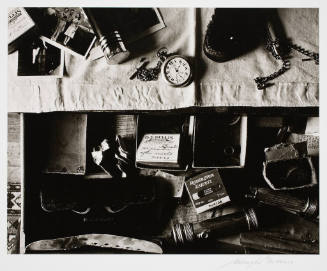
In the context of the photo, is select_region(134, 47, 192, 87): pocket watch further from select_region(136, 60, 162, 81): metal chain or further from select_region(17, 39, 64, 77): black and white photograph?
select_region(17, 39, 64, 77): black and white photograph

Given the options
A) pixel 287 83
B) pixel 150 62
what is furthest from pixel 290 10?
pixel 150 62

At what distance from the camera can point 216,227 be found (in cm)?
164

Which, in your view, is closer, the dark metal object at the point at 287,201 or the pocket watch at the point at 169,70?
the pocket watch at the point at 169,70

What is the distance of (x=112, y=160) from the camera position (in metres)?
1.63

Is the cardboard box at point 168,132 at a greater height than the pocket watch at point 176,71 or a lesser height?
lesser

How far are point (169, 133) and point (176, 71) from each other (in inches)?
15.2

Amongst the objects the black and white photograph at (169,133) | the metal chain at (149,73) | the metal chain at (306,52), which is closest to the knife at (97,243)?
the black and white photograph at (169,133)

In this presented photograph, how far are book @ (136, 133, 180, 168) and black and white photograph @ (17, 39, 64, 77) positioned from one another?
53cm

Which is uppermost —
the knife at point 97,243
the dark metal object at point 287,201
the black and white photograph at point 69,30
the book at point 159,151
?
the black and white photograph at point 69,30

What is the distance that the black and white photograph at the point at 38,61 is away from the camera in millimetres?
1408
